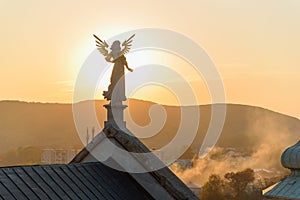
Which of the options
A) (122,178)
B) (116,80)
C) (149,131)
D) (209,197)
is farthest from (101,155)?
(209,197)

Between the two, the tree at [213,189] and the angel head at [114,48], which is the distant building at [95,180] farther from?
the tree at [213,189]

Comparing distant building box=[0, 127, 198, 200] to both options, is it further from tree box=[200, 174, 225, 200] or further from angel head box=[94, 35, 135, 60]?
tree box=[200, 174, 225, 200]

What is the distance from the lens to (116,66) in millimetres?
17750

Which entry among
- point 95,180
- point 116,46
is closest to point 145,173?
point 95,180

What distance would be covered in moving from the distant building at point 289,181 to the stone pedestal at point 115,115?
540 centimetres

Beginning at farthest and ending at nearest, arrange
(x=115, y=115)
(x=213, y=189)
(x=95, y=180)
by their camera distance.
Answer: (x=213, y=189) < (x=115, y=115) < (x=95, y=180)

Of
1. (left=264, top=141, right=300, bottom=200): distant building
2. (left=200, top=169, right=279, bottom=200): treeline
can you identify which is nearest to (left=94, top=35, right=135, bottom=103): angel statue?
(left=264, top=141, right=300, bottom=200): distant building

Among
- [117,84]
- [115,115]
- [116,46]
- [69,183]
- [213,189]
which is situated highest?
[116,46]

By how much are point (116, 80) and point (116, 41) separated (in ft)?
3.85

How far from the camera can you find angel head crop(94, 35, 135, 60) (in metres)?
17.8

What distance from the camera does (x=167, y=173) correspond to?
16.0m

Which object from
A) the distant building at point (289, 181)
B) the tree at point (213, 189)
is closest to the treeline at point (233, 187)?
the tree at point (213, 189)

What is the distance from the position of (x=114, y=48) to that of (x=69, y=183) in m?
4.74

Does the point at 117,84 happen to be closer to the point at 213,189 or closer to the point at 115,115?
the point at 115,115
